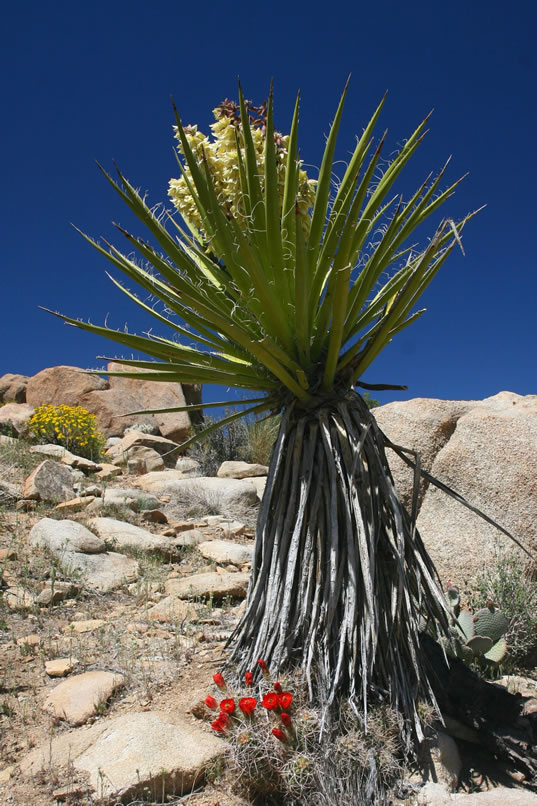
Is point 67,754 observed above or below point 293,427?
below

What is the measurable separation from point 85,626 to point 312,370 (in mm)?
2290

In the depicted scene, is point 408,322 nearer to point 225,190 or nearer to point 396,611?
point 225,190

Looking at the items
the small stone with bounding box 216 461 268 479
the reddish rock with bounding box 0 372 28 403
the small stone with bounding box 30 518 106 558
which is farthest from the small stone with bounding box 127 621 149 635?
the reddish rock with bounding box 0 372 28 403

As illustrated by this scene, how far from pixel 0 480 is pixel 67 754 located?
14.7 feet

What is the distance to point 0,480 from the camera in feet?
21.7

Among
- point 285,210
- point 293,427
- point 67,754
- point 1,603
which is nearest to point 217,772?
point 67,754

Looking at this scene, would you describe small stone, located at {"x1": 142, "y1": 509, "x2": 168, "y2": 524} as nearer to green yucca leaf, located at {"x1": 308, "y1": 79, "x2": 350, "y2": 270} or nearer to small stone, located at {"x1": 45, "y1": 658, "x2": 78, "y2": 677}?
small stone, located at {"x1": 45, "y1": 658, "x2": 78, "y2": 677}

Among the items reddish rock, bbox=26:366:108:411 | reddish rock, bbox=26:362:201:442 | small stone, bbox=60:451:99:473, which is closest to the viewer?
small stone, bbox=60:451:99:473

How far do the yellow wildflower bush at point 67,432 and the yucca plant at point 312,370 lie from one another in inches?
268

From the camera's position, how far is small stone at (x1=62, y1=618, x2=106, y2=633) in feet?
12.7

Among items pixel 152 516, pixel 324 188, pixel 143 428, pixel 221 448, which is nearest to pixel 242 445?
pixel 221 448

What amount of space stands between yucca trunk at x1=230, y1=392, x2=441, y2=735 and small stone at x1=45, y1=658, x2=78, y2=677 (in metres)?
1.02

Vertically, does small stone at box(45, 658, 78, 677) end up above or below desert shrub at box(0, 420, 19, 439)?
below

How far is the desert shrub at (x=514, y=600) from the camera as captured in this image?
4027 millimetres
